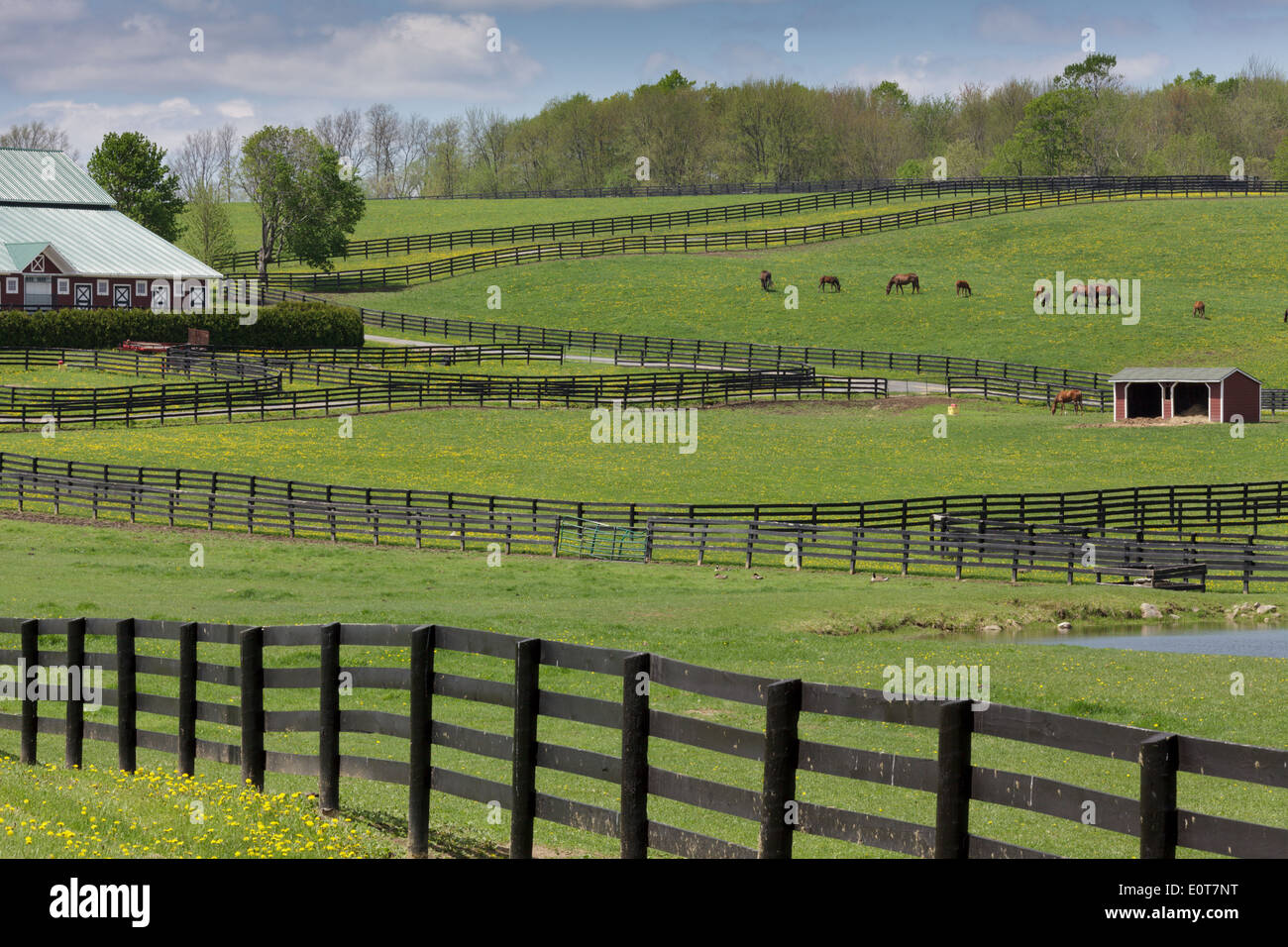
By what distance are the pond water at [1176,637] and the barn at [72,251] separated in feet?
195

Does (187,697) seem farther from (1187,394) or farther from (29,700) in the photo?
(1187,394)

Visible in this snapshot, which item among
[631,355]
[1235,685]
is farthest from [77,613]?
[631,355]

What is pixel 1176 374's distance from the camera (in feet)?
188

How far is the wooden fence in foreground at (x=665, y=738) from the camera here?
6.56 meters

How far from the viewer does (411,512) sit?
36719mm

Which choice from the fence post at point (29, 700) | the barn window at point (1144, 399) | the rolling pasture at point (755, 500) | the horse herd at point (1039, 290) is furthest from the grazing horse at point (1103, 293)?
the fence post at point (29, 700)

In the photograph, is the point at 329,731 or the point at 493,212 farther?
the point at 493,212

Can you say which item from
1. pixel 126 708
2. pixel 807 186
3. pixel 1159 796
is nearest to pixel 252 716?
pixel 126 708

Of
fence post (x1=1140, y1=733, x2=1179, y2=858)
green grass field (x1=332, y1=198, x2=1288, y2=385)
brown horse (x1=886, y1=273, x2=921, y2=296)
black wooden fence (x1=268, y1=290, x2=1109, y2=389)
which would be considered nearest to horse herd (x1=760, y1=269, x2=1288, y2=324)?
brown horse (x1=886, y1=273, x2=921, y2=296)

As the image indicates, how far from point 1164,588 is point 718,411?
2968 cm

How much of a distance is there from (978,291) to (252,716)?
260 feet

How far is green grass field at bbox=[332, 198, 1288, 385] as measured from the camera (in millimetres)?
75812
